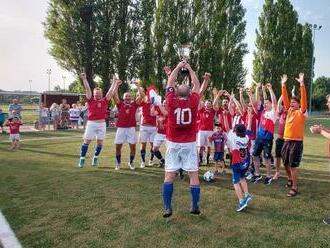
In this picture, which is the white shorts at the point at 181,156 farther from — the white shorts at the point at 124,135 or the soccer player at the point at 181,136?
the white shorts at the point at 124,135

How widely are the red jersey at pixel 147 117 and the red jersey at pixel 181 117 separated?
195 inches

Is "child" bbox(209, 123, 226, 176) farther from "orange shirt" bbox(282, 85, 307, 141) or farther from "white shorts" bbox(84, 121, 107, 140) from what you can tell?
"white shorts" bbox(84, 121, 107, 140)

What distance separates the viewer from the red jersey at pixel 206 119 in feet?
38.3

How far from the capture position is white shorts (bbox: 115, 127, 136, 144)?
1124 cm

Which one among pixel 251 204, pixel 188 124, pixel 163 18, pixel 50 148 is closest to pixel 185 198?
pixel 251 204

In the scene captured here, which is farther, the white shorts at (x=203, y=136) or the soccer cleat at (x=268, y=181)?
the white shorts at (x=203, y=136)

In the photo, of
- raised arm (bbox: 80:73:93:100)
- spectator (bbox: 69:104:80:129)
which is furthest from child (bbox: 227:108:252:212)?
spectator (bbox: 69:104:80:129)

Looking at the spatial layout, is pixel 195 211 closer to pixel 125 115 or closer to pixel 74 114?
pixel 125 115

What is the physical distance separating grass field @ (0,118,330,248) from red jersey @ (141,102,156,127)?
1772 millimetres

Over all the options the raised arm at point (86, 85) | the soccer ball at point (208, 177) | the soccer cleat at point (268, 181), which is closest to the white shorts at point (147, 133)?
the raised arm at point (86, 85)

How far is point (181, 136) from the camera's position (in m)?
6.65

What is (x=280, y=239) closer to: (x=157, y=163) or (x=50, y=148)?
(x=157, y=163)

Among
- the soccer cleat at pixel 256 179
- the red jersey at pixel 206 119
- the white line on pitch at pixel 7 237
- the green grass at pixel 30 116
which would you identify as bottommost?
the white line on pitch at pixel 7 237

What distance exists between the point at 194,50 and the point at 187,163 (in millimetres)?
33527
